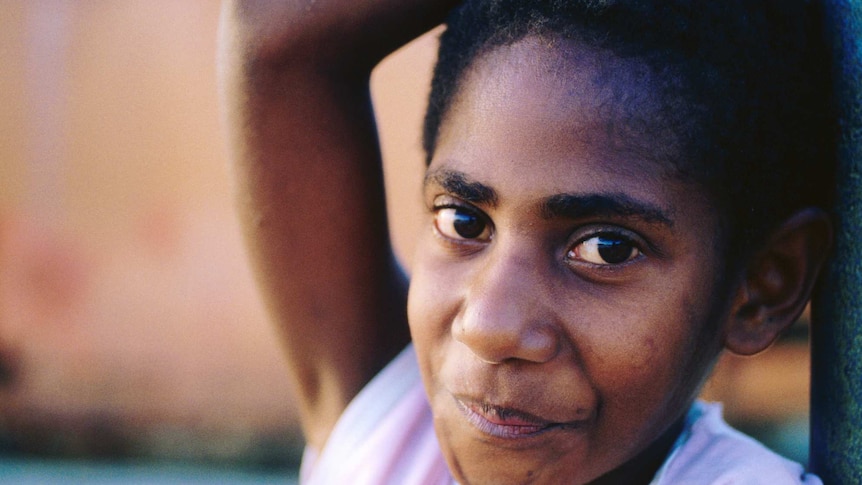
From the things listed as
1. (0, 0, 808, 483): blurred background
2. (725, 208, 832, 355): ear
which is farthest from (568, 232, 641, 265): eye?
(0, 0, 808, 483): blurred background

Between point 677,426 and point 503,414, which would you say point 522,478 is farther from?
point 677,426

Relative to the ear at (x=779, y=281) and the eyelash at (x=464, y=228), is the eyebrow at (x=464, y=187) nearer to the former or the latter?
the eyelash at (x=464, y=228)

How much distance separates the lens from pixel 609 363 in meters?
1.16

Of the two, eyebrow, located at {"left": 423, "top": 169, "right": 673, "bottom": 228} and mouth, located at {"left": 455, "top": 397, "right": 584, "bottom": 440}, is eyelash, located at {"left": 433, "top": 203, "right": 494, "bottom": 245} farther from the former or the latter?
mouth, located at {"left": 455, "top": 397, "right": 584, "bottom": 440}

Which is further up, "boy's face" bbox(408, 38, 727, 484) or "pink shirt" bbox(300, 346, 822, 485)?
"boy's face" bbox(408, 38, 727, 484)

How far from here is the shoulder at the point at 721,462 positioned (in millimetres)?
1258

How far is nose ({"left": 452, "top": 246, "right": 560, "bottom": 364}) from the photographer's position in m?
1.12

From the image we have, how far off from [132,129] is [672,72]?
319cm

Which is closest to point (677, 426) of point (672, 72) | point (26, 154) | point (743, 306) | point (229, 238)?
point (743, 306)

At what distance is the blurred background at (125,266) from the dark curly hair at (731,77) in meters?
2.74

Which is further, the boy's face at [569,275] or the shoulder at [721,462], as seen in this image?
the shoulder at [721,462]

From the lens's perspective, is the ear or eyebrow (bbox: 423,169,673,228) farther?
the ear

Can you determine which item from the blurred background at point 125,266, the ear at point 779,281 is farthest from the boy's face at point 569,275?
the blurred background at point 125,266

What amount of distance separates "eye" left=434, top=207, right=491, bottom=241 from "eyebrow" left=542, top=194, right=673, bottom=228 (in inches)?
5.4
